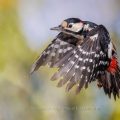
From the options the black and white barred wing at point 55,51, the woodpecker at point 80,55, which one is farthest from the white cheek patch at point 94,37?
the black and white barred wing at point 55,51

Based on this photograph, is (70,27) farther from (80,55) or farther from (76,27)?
(80,55)

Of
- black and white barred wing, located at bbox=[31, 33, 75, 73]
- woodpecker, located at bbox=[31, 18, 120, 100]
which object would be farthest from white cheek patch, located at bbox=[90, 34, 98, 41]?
black and white barred wing, located at bbox=[31, 33, 75, 73]

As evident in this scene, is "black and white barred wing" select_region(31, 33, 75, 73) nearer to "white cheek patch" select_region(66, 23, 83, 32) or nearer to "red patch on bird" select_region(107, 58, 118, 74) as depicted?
"white cheek patch" select_region(66, 23, 83, 32)

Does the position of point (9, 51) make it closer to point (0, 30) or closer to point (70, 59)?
point (0, 30)

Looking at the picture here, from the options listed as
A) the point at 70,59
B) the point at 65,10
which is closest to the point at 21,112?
the point at 70,59

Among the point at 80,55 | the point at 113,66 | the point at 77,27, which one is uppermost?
the point at 77,27

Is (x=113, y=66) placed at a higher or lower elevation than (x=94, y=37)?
lower

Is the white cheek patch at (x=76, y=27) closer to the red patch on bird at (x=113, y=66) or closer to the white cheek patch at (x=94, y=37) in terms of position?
the white cheek patch at (x=94, y=37)

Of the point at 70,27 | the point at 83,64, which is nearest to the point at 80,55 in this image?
the point at 83,64
